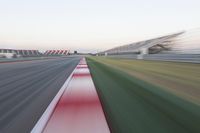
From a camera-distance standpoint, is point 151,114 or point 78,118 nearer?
point 78,118

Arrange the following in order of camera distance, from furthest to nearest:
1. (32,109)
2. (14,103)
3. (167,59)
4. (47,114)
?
(167,59) < (14,103) < (32,109) < (47,114)

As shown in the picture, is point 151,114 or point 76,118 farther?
point 151,114

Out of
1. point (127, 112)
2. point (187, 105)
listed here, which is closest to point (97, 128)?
point (127, 112)

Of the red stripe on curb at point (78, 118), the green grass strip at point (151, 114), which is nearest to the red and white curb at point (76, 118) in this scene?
the red stripe on curb at point (78, 118)

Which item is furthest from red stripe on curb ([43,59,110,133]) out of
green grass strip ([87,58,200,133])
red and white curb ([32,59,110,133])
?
green grass strip ([87,58,200,133])

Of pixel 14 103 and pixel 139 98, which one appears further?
pixel 139 98

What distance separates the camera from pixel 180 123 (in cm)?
481

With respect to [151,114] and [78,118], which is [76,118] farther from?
[151,114]

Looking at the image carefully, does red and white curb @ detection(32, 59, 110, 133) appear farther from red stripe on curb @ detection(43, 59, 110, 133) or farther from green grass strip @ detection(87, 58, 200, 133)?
green grass strip @ detection(87, 58, 200, 133)

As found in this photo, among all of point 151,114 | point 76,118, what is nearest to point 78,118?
point 76,118

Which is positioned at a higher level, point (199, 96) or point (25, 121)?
point (25, 121)

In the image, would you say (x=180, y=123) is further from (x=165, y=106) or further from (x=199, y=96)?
(x=199, y=96)

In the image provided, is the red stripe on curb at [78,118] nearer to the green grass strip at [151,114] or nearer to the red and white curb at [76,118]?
the red and white curb at [76,118]

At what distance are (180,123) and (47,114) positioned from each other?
2.57 metres
